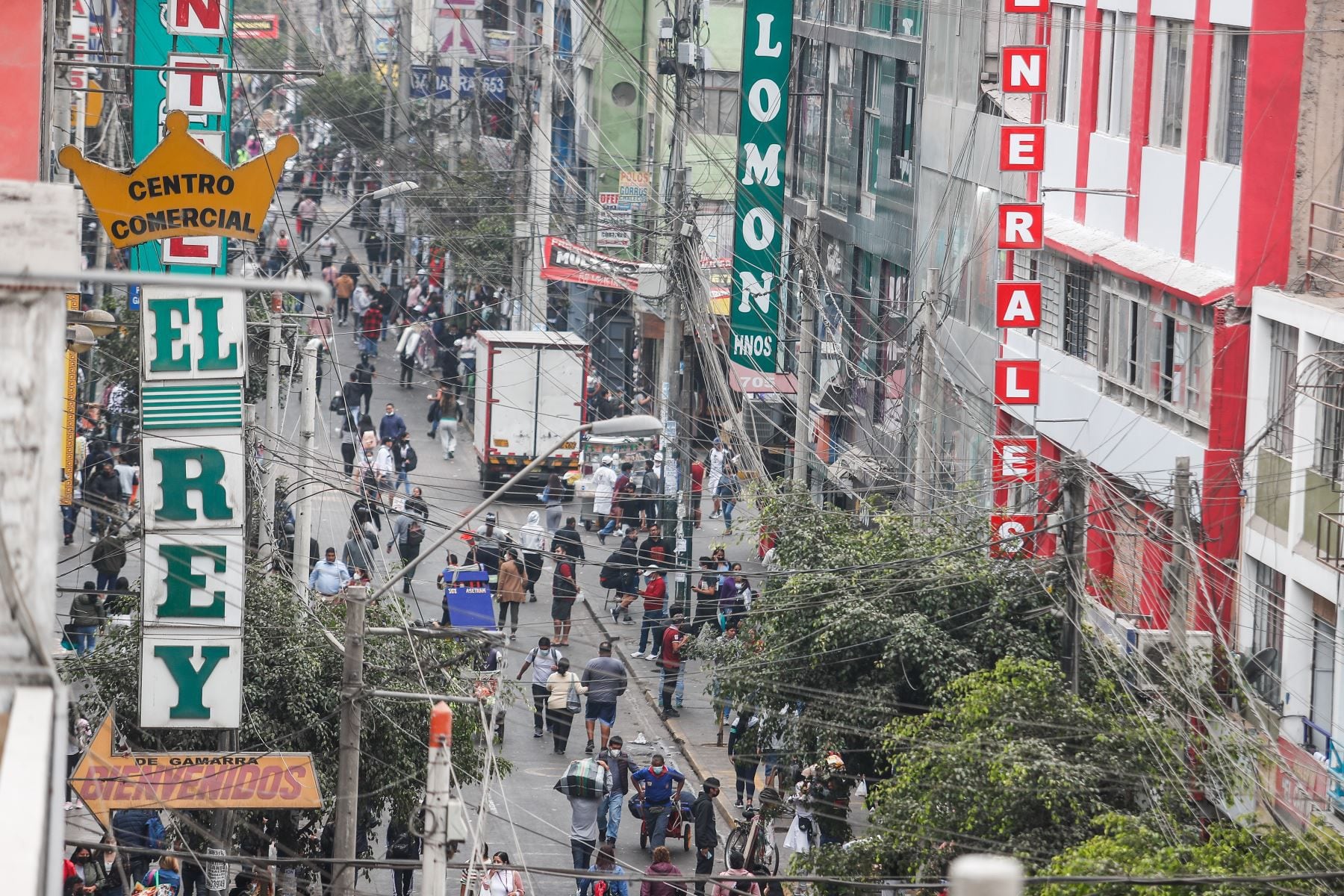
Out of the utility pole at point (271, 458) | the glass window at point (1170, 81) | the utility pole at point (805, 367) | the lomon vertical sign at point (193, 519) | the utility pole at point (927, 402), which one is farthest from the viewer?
Answer: the utility pole at point (805, 367)

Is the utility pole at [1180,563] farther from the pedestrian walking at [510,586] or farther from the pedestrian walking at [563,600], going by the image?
the pedestrian walking at [510,586]

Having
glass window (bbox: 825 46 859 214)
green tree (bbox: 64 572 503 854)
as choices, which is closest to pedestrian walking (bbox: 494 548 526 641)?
green tree (bbox: 64 572 503 854)

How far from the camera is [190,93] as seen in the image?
19.7 meters

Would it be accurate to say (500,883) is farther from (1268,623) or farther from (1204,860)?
(1268,623)

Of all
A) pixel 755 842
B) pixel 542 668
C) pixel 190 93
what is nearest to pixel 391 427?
pixel 542 668

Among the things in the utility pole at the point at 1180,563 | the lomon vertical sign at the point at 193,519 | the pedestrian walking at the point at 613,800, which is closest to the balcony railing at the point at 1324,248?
the utility pole at the point at 1180,563

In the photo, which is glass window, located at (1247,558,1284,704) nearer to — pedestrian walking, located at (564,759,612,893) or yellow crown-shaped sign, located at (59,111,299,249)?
pedestrian walking, located at (564,759,612,893)

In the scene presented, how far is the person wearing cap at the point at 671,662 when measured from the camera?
25688 millimetres

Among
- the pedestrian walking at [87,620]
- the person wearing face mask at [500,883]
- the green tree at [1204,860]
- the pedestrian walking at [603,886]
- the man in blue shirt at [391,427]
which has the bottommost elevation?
the pedestrian walking at [603,886]

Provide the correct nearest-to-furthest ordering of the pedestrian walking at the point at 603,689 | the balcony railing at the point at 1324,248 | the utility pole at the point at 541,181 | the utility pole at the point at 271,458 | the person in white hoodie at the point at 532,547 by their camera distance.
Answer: the balcony railing at the point at 1324,248, the utility pole at the point at 271,458, the pedestrian walking at the point at 603,689, the person in white hoodie at the point at 532,547, the utility pole at the point at 541,181

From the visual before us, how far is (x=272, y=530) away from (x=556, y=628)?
6029 millimetres

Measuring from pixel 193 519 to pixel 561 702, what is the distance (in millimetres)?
8752

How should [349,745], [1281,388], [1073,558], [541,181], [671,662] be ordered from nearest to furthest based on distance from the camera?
1. [349,745]
2. [1073,558]
3. [1281,388]
4. [671,662]
5. [541,181]

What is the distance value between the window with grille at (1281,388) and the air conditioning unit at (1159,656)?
2.11 meters
